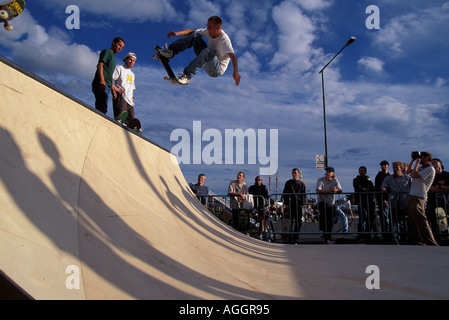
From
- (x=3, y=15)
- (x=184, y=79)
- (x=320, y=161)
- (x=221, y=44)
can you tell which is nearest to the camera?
(x=3, y=15)

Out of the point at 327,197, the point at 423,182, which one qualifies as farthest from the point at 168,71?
the point at 423,182

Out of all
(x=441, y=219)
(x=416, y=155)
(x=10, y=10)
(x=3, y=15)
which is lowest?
(x=441, y=219)

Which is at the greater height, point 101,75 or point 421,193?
point 101,75

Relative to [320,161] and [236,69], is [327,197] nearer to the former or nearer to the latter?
[236,69]

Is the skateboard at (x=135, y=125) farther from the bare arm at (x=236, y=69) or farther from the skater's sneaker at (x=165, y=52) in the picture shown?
the bare arm at (x=236, y=69)

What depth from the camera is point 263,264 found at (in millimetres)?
3574

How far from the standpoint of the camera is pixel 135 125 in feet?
19.4

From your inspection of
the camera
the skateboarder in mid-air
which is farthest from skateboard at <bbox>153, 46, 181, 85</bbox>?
the camera

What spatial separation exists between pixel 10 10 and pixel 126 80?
209 cm

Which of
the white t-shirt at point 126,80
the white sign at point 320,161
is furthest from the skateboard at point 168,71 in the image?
the white sign at point 320,161

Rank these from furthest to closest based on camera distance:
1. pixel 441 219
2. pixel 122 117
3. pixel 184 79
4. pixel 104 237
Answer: pixel 441 219
pixel 122 117
pixel 184 79
pixel 104 237

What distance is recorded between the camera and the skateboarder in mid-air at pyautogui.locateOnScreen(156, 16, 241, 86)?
15.6 feet

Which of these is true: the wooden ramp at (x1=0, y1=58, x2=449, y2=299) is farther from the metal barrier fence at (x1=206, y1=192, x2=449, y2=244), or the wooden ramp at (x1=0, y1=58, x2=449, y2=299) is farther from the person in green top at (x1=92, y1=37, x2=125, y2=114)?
the metal barrier fence at (x1=206, y1=192, x2=449, y2=244)

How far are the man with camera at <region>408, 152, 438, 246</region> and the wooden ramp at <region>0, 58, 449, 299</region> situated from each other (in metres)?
2.17
